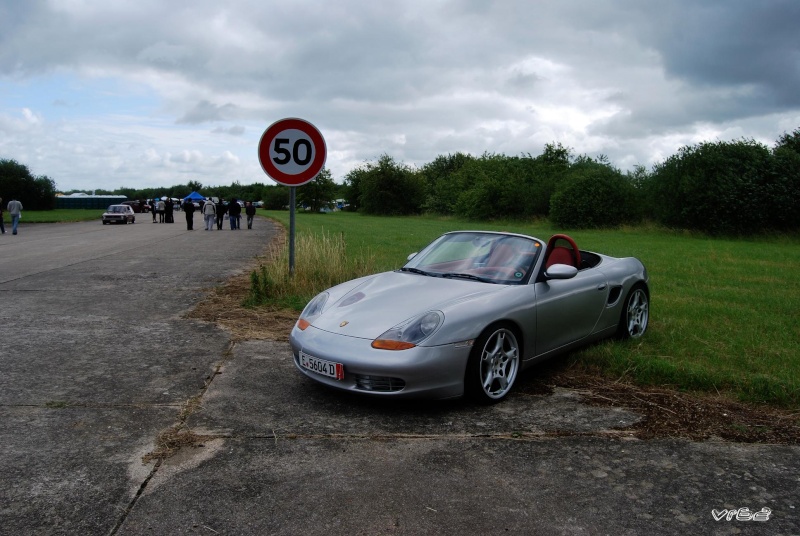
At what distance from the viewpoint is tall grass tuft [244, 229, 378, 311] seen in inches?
340

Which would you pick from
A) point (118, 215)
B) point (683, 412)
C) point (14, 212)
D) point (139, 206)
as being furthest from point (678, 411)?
point (139, 206)

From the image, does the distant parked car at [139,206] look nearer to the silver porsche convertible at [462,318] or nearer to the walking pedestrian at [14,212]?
the walking pedestrian at [14,212]

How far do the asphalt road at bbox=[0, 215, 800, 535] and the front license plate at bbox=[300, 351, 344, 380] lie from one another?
0.24m

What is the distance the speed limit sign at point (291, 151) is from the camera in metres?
8.52

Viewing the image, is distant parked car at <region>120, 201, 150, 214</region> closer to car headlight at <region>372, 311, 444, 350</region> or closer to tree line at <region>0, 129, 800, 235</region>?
tree line at <region>0, 129, 800, 235</region>

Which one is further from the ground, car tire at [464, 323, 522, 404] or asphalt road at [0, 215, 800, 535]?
car tire at [464, 323, 522, 404]

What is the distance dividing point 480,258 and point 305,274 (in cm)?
432

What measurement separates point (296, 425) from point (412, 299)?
1.28 metres

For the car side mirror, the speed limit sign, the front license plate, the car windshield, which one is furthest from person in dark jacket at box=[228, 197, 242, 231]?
the car side mirror

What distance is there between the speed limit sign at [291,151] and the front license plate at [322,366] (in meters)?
4.13

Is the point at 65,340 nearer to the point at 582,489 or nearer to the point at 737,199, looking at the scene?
the point at 582,489

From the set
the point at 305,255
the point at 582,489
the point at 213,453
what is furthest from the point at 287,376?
the point at 305,255

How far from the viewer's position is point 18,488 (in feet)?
10.5

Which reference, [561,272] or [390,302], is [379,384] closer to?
[390,302]
